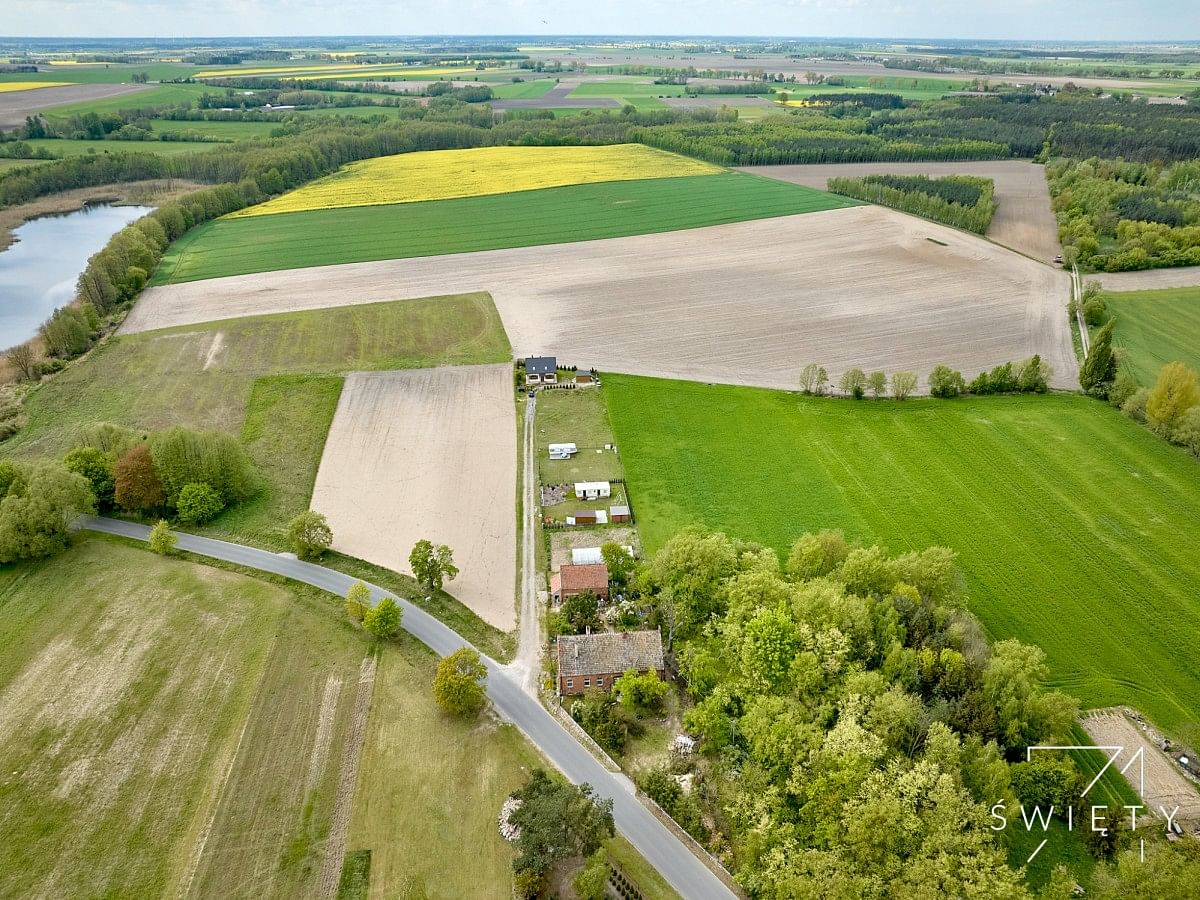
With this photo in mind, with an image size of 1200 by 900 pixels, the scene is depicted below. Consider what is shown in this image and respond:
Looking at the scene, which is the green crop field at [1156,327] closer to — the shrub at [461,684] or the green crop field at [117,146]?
the shrub at [461,684]

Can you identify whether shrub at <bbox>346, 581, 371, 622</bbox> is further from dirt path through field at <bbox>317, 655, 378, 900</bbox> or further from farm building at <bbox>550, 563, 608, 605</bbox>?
farm building at <bbox>550, 563, 608, 605</bbox>

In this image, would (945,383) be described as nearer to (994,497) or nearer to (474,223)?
(994,497)

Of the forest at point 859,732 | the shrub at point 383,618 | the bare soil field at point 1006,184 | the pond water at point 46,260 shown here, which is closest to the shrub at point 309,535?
the shrub at point 383,618

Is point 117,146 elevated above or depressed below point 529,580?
above

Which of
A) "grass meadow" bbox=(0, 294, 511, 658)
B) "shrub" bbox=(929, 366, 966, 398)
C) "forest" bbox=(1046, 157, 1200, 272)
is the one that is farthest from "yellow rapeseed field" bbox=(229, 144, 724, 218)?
"shrub" bbox=(929, 366, 966, 398)

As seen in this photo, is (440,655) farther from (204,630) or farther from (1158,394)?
(1158,394)

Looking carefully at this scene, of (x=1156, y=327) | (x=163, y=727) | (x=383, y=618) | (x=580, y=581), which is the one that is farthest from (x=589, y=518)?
(x=1156, y=327)
